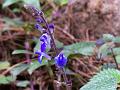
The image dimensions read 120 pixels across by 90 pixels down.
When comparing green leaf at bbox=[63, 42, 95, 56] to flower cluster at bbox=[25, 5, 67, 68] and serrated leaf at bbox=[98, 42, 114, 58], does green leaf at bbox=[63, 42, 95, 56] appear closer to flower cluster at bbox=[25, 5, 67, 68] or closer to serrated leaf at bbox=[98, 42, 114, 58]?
serrated leaf at bbox=[98, 42, 114, 58]

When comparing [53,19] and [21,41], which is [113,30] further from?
[21,41]

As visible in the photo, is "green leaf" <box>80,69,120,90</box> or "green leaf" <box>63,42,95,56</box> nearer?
"green leaf" <box>80,69,120,90</box>

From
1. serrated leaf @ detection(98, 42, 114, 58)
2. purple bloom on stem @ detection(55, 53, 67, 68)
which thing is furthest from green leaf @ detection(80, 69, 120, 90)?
serrated leaf @ detection(98, 42, 114, 58)

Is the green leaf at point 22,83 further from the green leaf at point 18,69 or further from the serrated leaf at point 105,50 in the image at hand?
the serrated leaf at point 105,50

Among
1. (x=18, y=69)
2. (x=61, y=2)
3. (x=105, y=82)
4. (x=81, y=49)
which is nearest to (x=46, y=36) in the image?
(x=105, y=82)

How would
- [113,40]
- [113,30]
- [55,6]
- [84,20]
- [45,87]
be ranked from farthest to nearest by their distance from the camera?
[55,6], [84,20], [113,30], [45,87], [113,40]

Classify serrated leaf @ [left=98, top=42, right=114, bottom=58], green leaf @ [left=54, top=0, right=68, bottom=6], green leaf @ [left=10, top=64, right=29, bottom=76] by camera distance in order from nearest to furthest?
serrated leaf @ [left=98, top=42, right=114, bottom=58] < green leaf @ [left=10, top=64, right=29, bottom=76] < green leaf @ [left=54, top=0, right=68, bottom=6]

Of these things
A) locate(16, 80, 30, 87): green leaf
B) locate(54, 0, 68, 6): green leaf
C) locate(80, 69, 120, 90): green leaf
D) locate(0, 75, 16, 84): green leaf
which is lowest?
locate(16, 80, 30, 87): green leaf

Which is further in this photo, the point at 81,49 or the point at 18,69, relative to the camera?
the point at 18,69

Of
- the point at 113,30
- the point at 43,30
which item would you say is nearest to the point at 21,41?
the point at 113,30

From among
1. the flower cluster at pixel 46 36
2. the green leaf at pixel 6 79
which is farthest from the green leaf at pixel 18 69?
the flower cluster at pixel 46 36

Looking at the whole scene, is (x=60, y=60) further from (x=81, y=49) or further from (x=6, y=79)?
(x=6, y=79)
